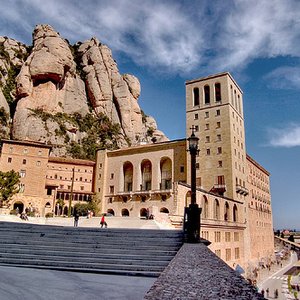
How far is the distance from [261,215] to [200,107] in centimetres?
2934

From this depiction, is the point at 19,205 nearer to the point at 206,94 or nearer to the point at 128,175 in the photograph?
the point at 128,175

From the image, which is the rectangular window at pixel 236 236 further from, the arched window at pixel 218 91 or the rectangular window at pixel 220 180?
the arched window at pixel 218 91

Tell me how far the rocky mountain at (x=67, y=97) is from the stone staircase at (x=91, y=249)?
200ft

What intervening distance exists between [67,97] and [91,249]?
75.3m

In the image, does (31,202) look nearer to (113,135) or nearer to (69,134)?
(69,134)

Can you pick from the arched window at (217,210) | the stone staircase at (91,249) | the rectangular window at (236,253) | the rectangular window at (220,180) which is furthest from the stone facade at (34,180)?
the stone staircase at (91,249)

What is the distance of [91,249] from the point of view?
34.9ft

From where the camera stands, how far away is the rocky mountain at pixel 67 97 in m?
72.4

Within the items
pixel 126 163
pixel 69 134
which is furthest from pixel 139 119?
pixel 126 163

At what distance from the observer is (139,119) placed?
9581 cm

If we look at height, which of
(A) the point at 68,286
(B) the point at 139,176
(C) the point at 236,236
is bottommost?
(C) the point at 236,236

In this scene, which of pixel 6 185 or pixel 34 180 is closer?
pixel 6 185

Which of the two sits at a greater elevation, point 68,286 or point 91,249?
point 91,249

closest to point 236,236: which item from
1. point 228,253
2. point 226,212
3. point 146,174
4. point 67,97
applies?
point 228,253
